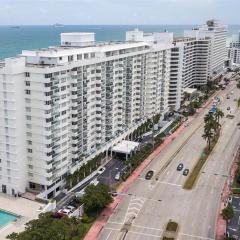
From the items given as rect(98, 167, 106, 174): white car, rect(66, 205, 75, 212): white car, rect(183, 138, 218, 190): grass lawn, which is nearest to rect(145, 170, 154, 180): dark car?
rect(183, 138, 218, 190): grass lawn

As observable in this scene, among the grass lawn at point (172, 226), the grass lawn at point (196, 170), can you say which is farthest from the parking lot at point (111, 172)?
the grass lawn at point (172, 226)

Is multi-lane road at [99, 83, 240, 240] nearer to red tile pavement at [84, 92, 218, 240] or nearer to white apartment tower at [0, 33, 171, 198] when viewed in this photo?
red tile pavement at [84, 92, 218, 240]

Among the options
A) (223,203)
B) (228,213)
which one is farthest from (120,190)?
(228,213)

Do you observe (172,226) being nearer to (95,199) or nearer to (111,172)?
(95,199)

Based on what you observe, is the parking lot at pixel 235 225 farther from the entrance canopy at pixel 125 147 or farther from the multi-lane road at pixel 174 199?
the entrance canopy at pixel 125 147

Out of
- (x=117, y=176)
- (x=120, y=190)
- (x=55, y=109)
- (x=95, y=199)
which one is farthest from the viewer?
(x=117, y=176)

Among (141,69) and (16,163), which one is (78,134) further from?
(141,69)
